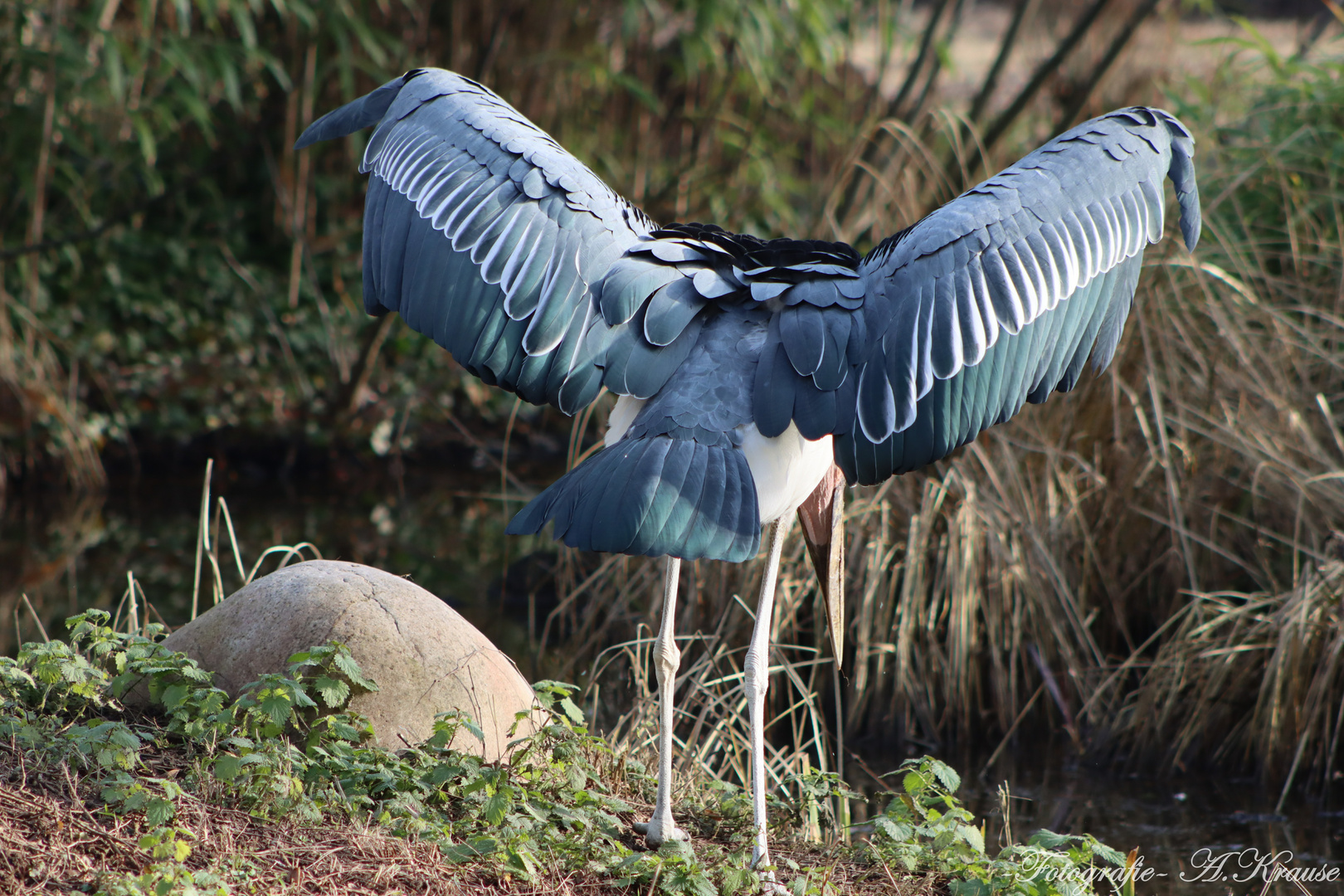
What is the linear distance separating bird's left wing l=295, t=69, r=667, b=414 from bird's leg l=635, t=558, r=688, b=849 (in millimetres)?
543

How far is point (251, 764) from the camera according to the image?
2.72 metres

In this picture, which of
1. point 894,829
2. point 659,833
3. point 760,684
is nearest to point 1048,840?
point 894,829

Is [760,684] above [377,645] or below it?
above

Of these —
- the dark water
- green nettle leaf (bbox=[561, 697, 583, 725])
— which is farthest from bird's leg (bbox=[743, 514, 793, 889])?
the dark water

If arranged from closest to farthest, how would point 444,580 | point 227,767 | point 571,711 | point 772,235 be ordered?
point 227,767
point 571,711
point 444,580
point 772,235

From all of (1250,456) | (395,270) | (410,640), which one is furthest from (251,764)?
(1250,456)

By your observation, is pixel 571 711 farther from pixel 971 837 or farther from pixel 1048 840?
pixel 1048 840

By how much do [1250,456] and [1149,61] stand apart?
7.04m

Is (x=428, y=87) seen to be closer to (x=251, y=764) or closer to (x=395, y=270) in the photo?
(x=395, y=270)

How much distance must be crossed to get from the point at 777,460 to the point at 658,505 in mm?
439

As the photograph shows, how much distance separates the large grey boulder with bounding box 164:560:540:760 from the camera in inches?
127

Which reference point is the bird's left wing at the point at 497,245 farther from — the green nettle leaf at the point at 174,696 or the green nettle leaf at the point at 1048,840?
the green nettle leaf at the point at 1048,840

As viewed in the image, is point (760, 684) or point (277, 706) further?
point (760, 684)

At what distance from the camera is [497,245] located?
2.82 metres
